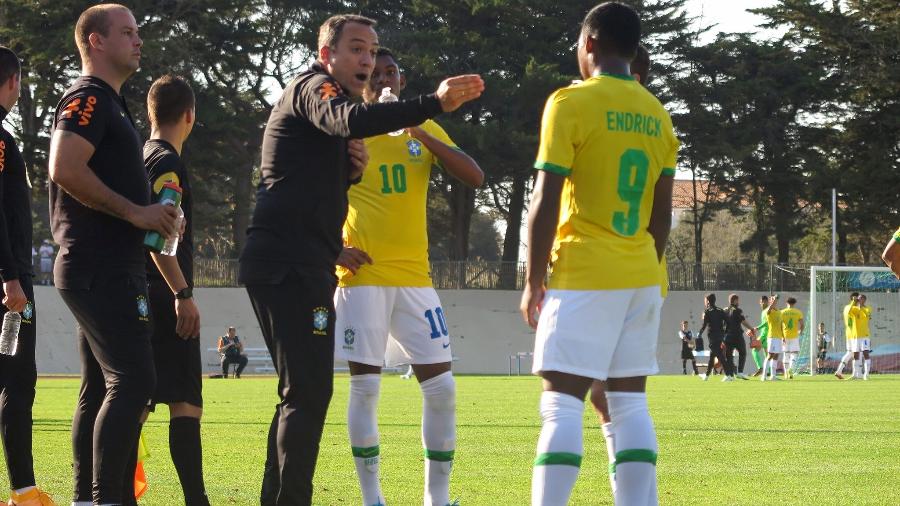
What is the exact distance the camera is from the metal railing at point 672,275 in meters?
52.0

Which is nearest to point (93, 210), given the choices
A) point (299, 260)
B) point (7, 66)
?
point (299, 260)

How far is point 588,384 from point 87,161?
2292 millimetres

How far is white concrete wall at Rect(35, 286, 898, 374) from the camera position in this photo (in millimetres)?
49688

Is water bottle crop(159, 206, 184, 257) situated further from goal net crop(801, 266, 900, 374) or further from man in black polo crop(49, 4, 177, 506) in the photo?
goal net crop(801, 266, 900, 374)

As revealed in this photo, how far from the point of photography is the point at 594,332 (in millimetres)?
5199

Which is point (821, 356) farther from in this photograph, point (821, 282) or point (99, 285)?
point (99, 285)

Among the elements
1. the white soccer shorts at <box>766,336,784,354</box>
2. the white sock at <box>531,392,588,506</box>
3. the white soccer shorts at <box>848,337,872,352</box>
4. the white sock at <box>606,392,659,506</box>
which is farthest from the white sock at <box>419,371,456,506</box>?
the white soccer shorts at <box>848,337,872,352</box>

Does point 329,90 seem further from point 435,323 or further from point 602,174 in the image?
point 435,323

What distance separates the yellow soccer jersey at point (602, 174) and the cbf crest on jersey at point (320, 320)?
0.95 metres

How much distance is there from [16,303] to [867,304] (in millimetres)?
45264

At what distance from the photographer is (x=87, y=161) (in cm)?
566

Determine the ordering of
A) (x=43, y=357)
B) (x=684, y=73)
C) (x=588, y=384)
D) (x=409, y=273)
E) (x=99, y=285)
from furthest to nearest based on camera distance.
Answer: (x=684, y=73) < (x=43, y=357) < (x=409, y=273) < (x=99, y=285) < (x=588, y=384)

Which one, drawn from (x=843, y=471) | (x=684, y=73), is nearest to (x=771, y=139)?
(x=684, y=73)

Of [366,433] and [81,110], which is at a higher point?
[81,110]
